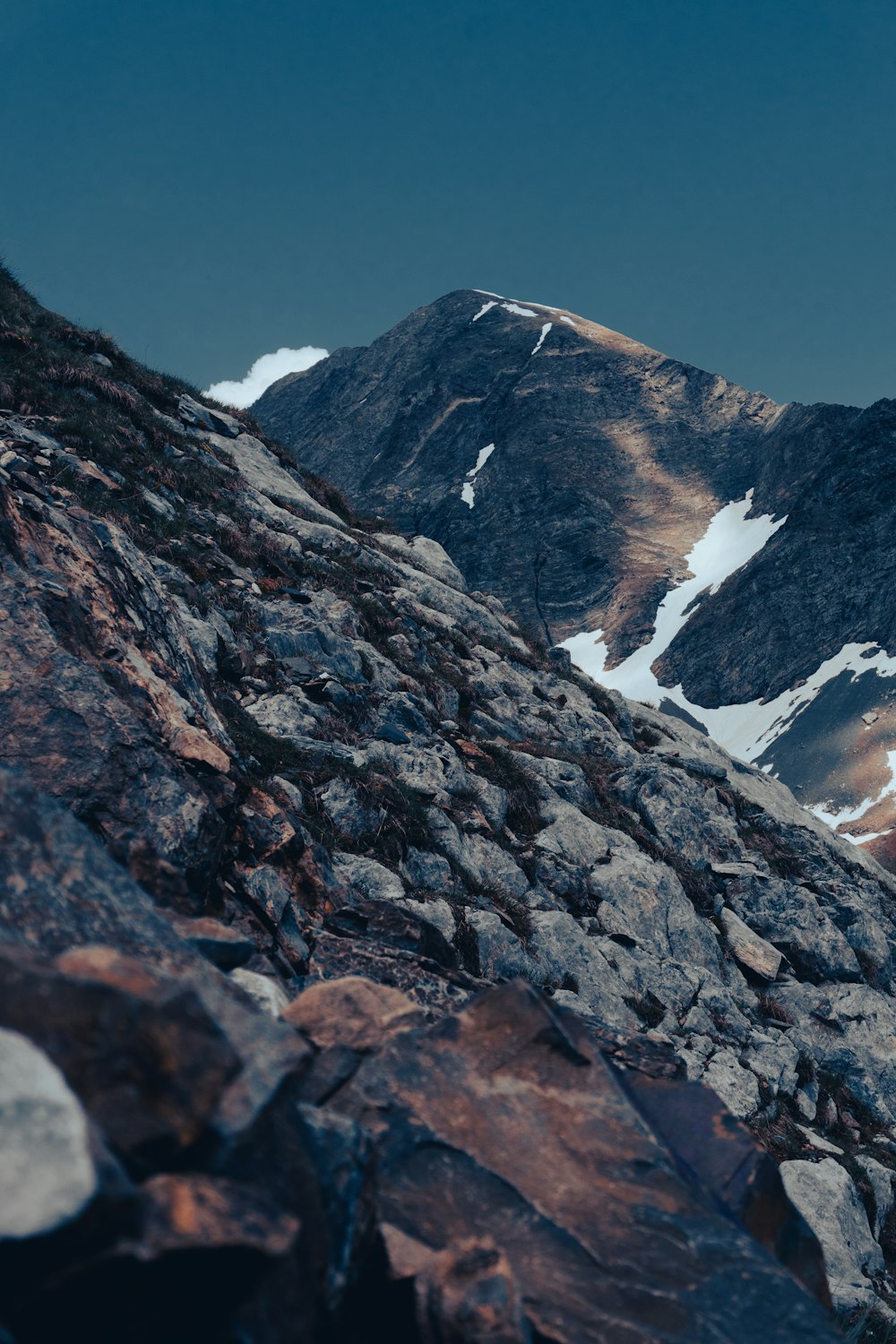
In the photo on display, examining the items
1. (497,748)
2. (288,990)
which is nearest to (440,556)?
(497,748)

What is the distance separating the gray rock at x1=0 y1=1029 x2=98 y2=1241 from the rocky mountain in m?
85.5

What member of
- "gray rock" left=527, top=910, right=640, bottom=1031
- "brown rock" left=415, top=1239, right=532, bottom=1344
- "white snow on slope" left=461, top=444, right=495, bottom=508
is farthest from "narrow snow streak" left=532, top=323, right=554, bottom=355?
"brown rock" left=415, top=1239, right=532, bottom=1344

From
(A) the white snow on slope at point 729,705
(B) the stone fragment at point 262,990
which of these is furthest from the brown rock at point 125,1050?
(A) the white snow on slope at point 729,705

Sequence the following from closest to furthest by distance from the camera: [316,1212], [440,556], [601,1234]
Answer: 1. [316,1212]
2. [601,1234]
3. [440,556]

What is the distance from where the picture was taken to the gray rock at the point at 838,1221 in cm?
1197

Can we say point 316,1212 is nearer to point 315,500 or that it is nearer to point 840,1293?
point 840,1293

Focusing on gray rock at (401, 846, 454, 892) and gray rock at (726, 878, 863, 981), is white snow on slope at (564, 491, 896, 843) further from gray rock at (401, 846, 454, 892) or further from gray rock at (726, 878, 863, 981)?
gray rock at (401, 846, 454, 892)

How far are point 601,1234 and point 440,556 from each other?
39.5 m

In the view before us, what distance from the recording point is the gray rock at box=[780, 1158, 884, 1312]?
11969mm

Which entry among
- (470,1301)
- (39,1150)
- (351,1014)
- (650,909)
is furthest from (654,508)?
(39,1150)

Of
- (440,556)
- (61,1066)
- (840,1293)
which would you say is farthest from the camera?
(440,556)

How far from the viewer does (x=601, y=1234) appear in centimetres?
416

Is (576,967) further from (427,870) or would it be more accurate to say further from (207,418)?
(207,418)

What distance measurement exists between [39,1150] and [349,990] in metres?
3.27
